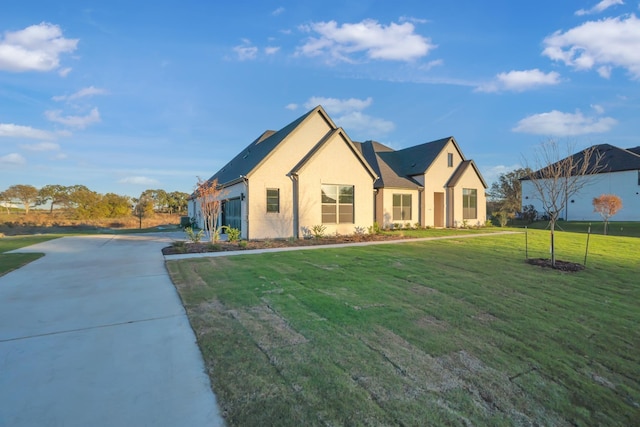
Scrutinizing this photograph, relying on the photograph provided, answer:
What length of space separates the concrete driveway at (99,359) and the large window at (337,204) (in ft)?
35.0

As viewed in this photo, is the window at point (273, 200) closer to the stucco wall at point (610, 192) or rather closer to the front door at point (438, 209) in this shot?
the front door at point (438, 209)

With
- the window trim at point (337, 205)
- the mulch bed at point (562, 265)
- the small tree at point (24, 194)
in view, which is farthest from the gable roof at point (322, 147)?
the small tree at point (24, 194)

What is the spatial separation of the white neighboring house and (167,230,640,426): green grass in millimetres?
27563

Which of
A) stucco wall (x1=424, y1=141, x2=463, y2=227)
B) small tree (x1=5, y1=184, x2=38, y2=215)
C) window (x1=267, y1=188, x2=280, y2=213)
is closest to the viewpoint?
window (x1=267, y1=188, x2=280, y2=213)

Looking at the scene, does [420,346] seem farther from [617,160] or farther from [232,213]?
[617,160]

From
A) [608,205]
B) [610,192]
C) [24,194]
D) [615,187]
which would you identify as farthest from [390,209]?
[24,194]

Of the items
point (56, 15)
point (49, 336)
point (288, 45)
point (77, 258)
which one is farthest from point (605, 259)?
point (56, 15)

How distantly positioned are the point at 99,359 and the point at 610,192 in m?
39.2

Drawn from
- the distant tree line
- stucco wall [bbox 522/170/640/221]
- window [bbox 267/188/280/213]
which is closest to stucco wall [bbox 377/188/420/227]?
window [bbox 267/188/280/213]

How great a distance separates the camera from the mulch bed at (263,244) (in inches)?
472

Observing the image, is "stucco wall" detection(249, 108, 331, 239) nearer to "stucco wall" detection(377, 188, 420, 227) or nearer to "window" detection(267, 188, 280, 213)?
"window" detection(267, 188, 280, 213)

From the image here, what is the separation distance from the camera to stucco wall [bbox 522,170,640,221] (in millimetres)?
27330

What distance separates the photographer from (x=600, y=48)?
43.4 feet

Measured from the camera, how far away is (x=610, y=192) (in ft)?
94.2
